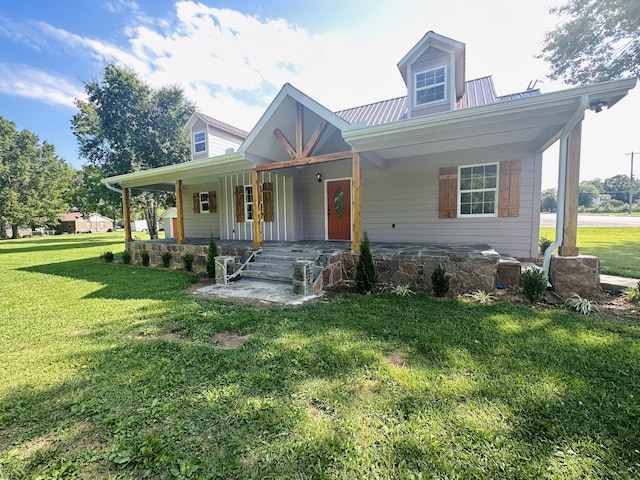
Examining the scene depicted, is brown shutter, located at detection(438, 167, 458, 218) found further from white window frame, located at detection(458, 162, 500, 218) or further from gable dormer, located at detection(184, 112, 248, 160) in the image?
gable dormer, located at detection(184, 112, 248, 160)

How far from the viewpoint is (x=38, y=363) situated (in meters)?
2.90

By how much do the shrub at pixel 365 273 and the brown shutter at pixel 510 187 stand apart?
3787 millimetres

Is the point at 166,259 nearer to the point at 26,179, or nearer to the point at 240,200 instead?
the point at 240,200

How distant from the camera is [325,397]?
7.34ft

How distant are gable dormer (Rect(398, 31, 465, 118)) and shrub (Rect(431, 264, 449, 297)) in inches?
184

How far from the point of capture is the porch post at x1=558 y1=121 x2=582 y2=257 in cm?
457

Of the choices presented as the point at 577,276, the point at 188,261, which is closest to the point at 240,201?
the point at 188,261

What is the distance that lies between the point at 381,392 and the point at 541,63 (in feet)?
42.2

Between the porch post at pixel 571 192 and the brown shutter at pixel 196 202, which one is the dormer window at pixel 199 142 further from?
the porch post at pixel 571 192

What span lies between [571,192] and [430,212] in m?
3.12

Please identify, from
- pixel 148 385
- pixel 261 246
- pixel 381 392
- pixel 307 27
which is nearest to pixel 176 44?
pixel 307 27

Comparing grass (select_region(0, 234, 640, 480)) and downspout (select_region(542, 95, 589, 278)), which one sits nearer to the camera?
grass (select_region(0, 234, 640, 480))

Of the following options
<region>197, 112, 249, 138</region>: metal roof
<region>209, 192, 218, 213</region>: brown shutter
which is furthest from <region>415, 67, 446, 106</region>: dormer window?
<region>209, 192, 218, 213</region>: brown shutter

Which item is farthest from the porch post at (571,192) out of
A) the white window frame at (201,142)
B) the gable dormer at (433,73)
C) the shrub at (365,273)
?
the white window frame at (201,142)
